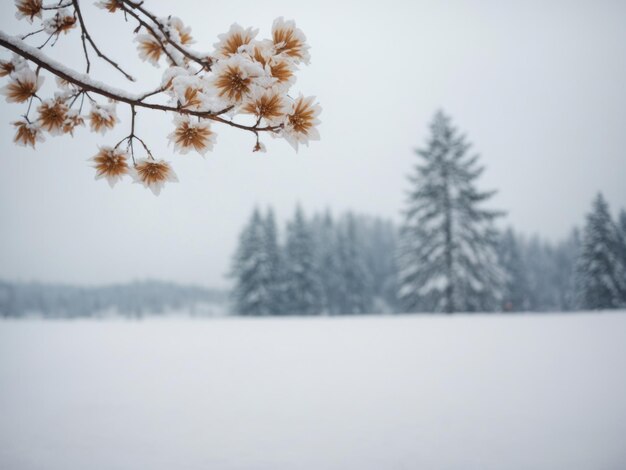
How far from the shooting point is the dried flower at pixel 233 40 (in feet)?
2.93

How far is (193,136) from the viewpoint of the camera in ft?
3.44

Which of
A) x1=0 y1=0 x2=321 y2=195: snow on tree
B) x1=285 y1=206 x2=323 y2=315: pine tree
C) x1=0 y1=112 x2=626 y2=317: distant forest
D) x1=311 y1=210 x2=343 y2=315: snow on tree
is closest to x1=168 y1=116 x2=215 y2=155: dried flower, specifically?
x1=0 y1=0 x2=321 y2=195: snow on tree

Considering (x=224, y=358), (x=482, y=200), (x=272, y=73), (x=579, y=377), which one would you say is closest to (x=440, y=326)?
(x=579, y=377)

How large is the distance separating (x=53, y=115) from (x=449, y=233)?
1671 centimetres

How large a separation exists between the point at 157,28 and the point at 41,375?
9.30 ft

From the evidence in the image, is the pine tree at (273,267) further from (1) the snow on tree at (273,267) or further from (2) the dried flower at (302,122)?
(2) the dried flower at (302,122)

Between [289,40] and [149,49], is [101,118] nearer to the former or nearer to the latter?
[149,49]

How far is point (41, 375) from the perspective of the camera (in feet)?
9.07

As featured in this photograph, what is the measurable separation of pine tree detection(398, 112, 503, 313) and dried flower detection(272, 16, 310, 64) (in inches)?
626

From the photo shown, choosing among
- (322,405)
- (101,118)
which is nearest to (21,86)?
(101,118)

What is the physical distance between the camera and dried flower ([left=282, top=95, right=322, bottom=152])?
92 cm

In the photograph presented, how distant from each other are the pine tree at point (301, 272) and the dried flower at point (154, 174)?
83.6 feet

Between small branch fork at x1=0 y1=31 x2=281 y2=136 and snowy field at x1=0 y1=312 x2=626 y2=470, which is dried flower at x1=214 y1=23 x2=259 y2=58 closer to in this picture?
small branch fork at x1=0 y1=31 x2=281 y2=136

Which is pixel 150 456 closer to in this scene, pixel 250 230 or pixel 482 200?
pixel 482 200
